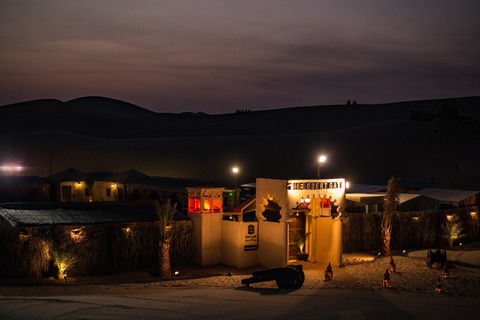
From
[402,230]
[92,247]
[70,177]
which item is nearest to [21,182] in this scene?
[70,177]

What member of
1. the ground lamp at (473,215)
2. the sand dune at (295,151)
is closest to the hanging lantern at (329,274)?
the ground lamp at (473,215)

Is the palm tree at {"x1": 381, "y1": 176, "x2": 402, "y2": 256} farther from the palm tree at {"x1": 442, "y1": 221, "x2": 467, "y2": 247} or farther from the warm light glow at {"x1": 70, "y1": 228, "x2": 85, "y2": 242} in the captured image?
the warm light glow at {"x1": 70, "y1": 228, "x2": 85, "y2": 242}

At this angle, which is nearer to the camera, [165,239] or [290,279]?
[290,279]

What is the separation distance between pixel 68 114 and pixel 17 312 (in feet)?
322

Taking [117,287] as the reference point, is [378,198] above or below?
above

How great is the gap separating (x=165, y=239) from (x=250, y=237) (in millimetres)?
2928

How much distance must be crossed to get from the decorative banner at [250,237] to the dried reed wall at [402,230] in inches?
147

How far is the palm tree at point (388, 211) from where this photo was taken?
19.4m

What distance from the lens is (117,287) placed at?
14.3 meters

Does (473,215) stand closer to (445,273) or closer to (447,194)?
(447,194)

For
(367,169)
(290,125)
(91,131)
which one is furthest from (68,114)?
(367,169)

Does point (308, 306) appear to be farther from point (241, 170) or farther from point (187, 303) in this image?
point (241, 170)

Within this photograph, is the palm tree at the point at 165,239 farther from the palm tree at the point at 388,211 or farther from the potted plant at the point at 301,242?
the palm tree at the point at 388,211

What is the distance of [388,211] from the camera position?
19.6m
